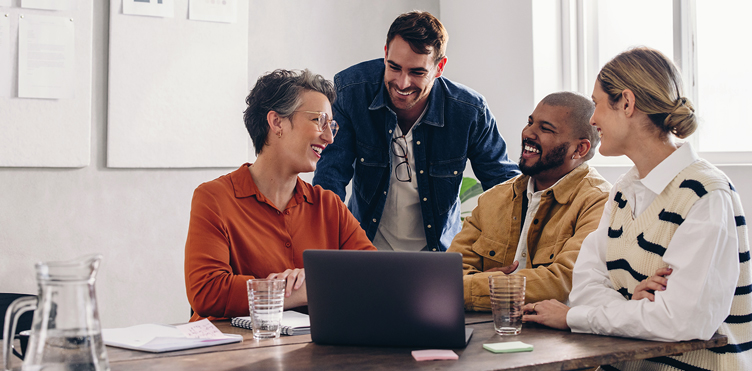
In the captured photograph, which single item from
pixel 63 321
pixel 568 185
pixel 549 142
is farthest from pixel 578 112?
pixel 63 321

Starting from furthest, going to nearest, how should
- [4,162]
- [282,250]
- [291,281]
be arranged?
[4,162], [282,250], [291,281]

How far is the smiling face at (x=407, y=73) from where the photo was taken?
2289 mm

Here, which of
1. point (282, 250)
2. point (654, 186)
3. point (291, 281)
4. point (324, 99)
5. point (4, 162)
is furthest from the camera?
point (4, 162)

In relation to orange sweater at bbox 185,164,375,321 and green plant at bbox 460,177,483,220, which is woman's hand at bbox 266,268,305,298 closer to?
orange sweater at bbox 185,164,375,321

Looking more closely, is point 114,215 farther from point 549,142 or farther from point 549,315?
point 549,315

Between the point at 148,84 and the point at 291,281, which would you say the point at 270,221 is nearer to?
the point at 291,281

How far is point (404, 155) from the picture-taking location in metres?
2.58

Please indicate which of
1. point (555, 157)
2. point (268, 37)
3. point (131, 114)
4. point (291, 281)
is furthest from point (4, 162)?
point (555, 157)

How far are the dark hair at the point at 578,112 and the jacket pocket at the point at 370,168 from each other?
2.40ft

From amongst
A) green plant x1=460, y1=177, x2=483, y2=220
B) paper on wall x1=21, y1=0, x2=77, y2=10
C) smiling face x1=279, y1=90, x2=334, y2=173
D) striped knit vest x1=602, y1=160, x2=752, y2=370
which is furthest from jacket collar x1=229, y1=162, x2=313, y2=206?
paper on wall x1=21, y1=0, x2=77, y2=10

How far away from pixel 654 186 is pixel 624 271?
0.74 feet

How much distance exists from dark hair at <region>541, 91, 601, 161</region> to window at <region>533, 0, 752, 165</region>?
26.0 inches

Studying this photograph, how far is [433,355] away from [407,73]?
1.36m

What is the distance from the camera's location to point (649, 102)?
155 centimetres
